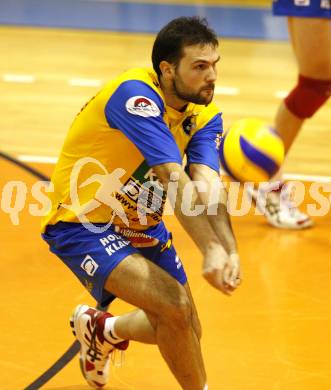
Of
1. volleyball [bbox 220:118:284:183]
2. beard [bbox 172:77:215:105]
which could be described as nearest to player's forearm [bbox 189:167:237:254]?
beard [bbox 172:77:215:105]

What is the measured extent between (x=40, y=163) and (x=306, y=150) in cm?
201

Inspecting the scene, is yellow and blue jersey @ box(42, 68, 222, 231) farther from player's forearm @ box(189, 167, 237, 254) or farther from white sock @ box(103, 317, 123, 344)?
white sock @ box(103, 317, 123, 344)

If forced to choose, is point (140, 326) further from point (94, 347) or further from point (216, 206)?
point (216, 206)

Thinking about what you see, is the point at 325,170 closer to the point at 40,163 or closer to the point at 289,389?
the point at 40,163

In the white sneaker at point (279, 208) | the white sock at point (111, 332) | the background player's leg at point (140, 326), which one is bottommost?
the white sneaker at point (279, 208)

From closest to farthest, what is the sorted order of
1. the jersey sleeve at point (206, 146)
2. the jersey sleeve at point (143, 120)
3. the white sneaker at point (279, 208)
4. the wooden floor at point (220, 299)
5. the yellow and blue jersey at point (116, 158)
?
the jersey sleeve at point (143, 120), the yellow and blue jersey at point (116, 158), the jersey sleeve at point (206, 146), the wooden floor at point (220, 299), the white sneaker at point (279, 208)

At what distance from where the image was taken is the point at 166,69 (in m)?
3.48

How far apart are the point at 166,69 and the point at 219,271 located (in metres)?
0.87

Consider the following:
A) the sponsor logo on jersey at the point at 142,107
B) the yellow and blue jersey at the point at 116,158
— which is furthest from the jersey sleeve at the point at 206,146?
the sponsor logo on jersey at the point at 142,107

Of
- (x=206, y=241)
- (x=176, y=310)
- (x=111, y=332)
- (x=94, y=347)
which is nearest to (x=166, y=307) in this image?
(x=176, y=310)

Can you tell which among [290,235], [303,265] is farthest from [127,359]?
[290,235]

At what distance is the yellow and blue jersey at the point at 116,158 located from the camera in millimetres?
3506

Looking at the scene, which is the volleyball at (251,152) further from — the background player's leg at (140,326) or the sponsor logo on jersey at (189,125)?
the background player's leg at (140,326)

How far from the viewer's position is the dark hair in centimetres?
341
